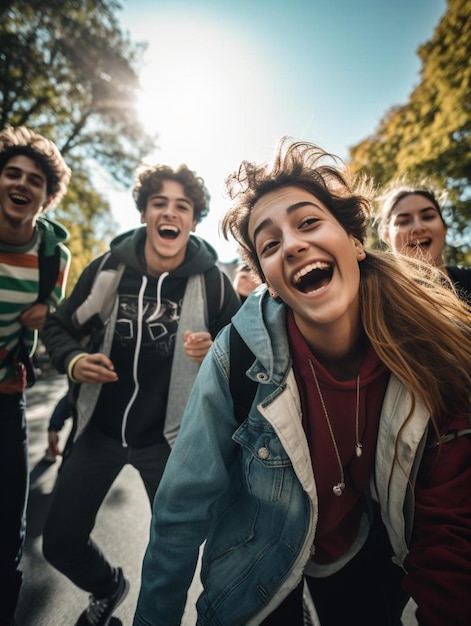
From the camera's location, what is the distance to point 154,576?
51.6 inches

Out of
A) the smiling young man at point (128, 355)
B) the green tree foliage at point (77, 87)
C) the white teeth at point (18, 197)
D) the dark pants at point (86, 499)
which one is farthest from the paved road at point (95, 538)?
the green tree foliage at point (77, 87)

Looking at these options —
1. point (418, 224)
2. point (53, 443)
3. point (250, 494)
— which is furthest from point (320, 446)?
point (53, 443)

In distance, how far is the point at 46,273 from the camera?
2439mm

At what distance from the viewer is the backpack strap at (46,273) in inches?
95.2

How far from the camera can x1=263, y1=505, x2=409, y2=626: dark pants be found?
1588mm

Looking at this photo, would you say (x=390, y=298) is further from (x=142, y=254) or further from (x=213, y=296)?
(x=142, y=254)

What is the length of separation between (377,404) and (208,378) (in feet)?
2.70

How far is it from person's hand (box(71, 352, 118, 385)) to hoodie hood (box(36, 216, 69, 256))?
3.57 feet

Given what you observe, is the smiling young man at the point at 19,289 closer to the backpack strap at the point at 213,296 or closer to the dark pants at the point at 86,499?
the dark pants at the point at 86,499

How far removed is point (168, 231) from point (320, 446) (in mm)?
1936

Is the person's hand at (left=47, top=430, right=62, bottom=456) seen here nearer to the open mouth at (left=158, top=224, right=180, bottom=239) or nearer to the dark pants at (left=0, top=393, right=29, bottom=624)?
the dark pants at (left=0, top=393, right=29, bottom=624)

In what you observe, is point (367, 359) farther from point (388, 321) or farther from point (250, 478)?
point (250, 478)

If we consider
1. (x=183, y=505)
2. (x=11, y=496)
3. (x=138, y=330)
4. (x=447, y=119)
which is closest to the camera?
(x=183, y=505)

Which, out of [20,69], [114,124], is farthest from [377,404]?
[114,124]
